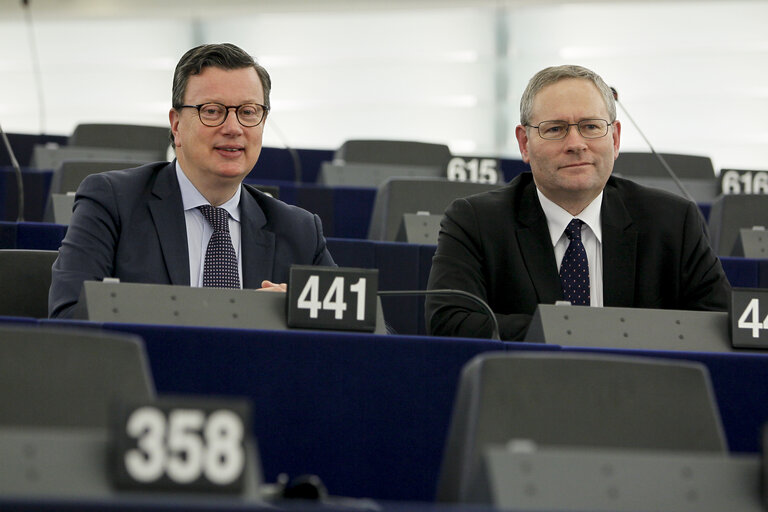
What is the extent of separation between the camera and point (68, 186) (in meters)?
3.86

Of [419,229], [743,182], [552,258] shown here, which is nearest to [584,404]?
[552,258]

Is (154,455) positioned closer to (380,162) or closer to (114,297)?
(114,297)

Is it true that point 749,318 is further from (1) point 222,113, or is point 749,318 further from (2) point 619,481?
(1) point 222,113

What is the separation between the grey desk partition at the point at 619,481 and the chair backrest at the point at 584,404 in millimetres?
195

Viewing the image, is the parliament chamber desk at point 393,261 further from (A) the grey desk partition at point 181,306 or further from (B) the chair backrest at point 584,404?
(B) the chair backrest at point 584,404

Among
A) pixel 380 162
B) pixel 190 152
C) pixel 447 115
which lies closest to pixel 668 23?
A: pixel 447 115

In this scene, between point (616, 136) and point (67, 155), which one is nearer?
point (616, 136)

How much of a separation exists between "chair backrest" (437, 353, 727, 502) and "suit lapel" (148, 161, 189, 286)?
43.5 inches

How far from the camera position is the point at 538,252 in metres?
2.64

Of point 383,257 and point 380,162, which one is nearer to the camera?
point 383,257

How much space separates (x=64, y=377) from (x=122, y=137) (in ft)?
13.3

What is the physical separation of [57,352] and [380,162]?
401 cm

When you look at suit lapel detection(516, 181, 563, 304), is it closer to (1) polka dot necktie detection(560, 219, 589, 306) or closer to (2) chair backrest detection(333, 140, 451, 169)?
(1) polka dot necktie detection(560, 219, 589, 306)

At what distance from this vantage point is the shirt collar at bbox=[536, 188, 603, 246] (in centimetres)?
269
